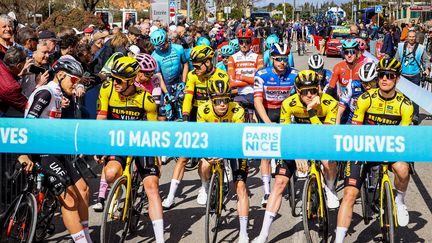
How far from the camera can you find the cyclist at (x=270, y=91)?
8424 millimetres

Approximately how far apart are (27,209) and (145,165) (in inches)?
55.1

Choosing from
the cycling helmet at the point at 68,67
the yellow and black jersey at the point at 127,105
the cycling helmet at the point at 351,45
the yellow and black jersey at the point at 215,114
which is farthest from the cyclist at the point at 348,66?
the cycling helmet at the point at 68,67

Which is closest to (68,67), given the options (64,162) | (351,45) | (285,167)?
(64,162)

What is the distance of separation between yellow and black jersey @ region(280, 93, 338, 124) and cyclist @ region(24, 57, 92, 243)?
2.34 meters

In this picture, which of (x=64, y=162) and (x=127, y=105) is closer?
(x=64, y=162)

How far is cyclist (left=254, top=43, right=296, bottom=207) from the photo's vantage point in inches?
332

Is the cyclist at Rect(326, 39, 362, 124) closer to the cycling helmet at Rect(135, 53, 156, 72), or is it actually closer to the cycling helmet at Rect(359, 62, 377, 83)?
the cycling helmet at Rect(359, 62, 377, 83)

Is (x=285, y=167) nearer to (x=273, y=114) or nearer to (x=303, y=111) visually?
(x=303, y=111)

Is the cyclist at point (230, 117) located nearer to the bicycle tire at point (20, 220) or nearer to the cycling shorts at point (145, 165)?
the cycling shorts at point (145, 165)

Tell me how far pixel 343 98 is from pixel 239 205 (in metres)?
2.49

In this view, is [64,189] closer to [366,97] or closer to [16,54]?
[16,54]

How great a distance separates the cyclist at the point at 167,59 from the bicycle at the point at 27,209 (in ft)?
17.6

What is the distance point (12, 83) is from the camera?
6.79m

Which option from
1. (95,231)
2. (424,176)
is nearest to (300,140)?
(95,231)
